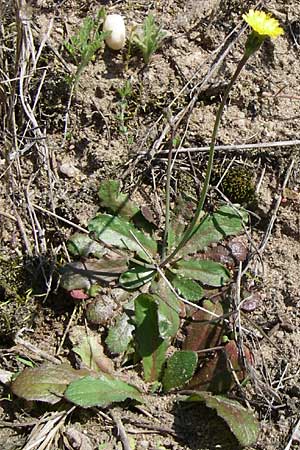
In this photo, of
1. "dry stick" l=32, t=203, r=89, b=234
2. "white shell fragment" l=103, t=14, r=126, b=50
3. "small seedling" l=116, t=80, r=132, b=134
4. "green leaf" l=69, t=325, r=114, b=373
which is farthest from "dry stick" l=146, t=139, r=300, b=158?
"green leaf" l=69, t=325, r=114, b=373

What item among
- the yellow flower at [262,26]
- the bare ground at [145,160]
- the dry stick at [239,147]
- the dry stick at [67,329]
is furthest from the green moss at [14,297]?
the yellow flower at [262,26]

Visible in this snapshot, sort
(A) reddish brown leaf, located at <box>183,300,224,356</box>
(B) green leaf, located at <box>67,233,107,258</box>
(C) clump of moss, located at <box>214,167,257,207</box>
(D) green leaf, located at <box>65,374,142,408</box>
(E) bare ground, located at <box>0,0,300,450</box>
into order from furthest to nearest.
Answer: (C) clump of moss, located at <box>214,167,257,207</box> < (B) green leaf, located at <box>67,233,107,258</box> < (A) reddish brown leaf, located at <box>183,300,224,356</box> < (E) bare ground, located at <box>0,0,300,450</box> < (D) green leaf, located at <box>65,374,142,408</box>

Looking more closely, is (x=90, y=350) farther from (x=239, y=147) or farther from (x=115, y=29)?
(x=115, y=29)

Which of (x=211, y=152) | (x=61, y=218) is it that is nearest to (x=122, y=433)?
(x=61, y=218)

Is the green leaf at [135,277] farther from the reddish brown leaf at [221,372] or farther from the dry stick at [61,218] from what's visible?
the reddish brown leaf at [221,372]

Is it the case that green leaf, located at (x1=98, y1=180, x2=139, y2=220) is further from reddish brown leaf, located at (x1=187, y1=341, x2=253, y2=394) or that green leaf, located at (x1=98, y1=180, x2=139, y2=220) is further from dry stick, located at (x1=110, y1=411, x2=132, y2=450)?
dry stick, located at (x1=110, y1=411, x2=132, y2=450)

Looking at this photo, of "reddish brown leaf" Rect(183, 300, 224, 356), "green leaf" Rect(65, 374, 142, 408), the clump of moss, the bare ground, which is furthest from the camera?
the clump of moss

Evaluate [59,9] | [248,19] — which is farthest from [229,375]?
[59,9]
